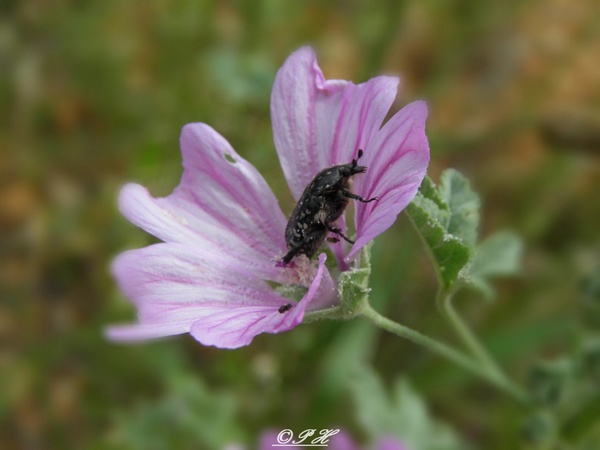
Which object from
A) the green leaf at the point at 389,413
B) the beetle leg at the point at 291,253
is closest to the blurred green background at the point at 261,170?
the green leaf at the point at 389,413

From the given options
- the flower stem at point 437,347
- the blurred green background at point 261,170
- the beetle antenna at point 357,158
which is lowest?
the flower stem at point 437,347

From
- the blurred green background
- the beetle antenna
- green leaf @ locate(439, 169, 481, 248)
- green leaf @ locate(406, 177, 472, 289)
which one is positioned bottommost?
green leaf @ locate(406, 177, 472, 289)

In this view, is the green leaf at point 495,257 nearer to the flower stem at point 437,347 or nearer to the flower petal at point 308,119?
the flower stem at point 437,347

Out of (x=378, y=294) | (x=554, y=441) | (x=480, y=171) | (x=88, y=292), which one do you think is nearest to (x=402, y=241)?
(x=378, y=294)

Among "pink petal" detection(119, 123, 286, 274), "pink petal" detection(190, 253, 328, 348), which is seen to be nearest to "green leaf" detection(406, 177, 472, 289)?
"pink petal" detection(190, 253, 328, 348)

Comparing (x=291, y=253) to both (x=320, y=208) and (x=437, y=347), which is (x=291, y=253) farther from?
(x=437, y=347)

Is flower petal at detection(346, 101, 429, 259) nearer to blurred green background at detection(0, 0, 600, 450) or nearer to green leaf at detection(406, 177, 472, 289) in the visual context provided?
green leaf at detection(406, 177, 472, 289)

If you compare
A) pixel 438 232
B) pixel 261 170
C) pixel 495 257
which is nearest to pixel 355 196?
pixel 438 232
